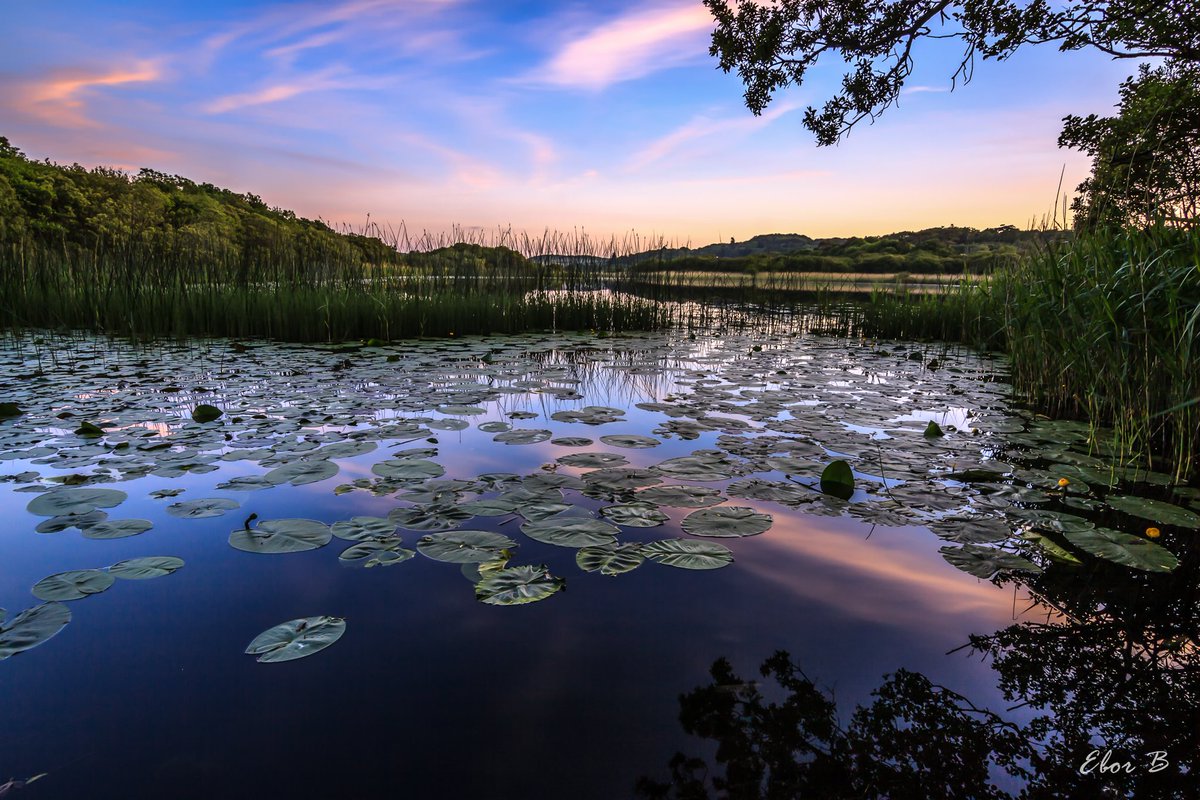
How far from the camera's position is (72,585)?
171 centimetres

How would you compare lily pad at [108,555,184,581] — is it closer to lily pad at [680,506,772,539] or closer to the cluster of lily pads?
the cluster of lily pads

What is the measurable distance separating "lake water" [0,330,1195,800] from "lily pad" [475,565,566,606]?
0.01 metres

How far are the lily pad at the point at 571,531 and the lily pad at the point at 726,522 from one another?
0.32 m

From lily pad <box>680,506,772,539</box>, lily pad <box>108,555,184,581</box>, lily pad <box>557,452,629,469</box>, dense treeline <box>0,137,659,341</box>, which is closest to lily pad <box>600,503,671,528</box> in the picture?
lily pad <box>680,506,772,539</box>

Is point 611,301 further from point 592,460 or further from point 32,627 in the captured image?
point 32,627

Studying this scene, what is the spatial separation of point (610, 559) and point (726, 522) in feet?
1.81

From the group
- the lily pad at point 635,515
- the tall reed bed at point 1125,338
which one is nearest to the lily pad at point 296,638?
the lily pad at point 635,515

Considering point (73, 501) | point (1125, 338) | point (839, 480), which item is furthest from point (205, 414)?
point (1125, 338)

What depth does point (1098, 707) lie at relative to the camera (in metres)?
1.34

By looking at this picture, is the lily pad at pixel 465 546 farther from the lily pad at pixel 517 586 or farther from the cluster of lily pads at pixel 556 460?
the lily pad at pixel 517 586

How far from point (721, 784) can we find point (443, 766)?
0.56 meters

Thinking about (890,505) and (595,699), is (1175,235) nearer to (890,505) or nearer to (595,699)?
(890,505)

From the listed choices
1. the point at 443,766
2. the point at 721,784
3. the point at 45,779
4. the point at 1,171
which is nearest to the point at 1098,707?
the point at 721,784

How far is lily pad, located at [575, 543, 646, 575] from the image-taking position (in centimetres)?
192
